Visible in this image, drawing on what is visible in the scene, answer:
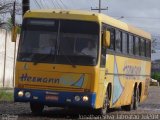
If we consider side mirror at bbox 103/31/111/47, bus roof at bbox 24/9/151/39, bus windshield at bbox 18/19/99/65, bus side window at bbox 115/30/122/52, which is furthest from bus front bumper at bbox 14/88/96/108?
bus side window at bbox 115/30/122/52

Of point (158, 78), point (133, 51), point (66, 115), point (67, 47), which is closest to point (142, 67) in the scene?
point (133, 51)

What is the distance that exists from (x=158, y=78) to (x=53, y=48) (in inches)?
3071

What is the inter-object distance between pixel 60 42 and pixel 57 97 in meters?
1.61

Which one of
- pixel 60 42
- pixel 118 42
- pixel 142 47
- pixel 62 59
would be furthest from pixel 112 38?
pixel 142 47

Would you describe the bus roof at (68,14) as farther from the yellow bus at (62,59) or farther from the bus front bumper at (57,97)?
the bus front bumper at (57,97)

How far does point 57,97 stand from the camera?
59.0 ft

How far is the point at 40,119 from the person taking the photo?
17422 millimetres

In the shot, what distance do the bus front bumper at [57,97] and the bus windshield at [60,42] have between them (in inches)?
35.5

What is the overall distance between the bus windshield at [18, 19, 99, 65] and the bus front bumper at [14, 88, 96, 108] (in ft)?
2.96

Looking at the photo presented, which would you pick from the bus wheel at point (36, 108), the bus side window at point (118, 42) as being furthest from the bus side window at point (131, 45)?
the bus wheel at point (36, 108)

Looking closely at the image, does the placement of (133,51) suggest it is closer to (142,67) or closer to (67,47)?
(142,67)

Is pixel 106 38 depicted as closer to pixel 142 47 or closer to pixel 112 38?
pixel 112 38

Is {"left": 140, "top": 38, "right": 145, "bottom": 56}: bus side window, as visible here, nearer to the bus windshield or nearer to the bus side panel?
the bus side panel

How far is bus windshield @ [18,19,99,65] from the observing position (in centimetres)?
1797
